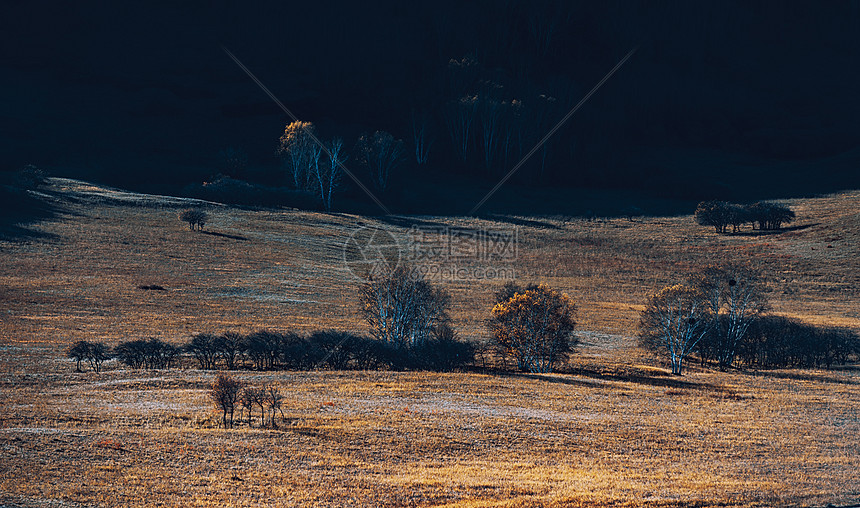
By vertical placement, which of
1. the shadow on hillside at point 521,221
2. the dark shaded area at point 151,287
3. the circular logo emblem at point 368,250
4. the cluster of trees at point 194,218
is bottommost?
the dark shaded area at point 151,287

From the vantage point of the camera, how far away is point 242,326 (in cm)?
4597

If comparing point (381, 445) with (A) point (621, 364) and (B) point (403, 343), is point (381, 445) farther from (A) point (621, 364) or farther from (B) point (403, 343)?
(A) point (621, 364)

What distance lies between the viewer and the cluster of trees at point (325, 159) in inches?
4387

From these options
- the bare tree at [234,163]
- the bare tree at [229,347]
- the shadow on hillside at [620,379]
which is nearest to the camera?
the shadow on hillside at [620,379]

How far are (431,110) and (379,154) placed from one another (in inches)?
1605

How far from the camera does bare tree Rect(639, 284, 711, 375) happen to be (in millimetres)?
44469

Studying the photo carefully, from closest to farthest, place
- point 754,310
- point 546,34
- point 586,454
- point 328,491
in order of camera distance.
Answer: point 328,491 < point 586,454 < point 754,310 < point 546,34

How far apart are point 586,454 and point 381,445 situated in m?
7.38

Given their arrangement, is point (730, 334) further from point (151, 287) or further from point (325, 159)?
point (325, 159)

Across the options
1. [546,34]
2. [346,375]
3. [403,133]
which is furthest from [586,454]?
[546,34]

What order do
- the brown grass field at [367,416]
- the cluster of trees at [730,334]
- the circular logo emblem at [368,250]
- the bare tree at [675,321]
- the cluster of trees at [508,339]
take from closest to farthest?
the brown grass field at [367,416] → the cluster of trees at [508,339] → the bare tree at [675,321] → the cluster of trees at [730,334] → the circular logo emblem at [368,250]

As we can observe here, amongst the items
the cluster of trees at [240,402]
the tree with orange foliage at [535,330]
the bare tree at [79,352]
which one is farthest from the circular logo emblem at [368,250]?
the cluster of trees at [240,402]

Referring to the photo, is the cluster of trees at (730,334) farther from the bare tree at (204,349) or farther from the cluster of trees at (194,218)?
the cluster of trees at (194,218)

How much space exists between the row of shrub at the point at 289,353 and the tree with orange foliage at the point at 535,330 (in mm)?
2553
